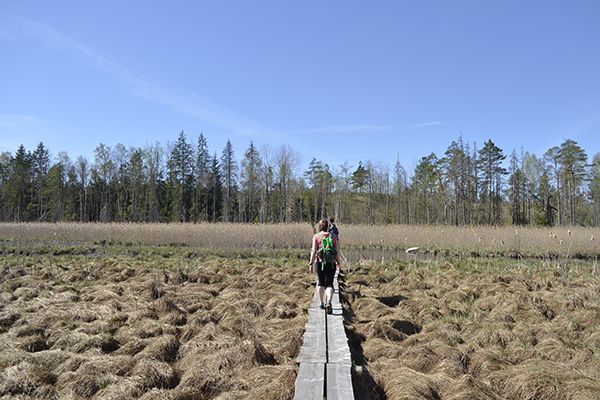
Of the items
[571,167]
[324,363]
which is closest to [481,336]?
[324,363]

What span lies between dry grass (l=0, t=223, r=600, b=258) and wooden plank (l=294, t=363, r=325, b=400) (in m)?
14.7

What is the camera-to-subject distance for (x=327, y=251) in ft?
22.4

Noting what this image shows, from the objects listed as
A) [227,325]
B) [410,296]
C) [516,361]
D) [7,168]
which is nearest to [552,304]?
[410,296]

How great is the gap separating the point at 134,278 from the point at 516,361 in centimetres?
906

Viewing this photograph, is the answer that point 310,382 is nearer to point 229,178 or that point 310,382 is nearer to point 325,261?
point 325,261

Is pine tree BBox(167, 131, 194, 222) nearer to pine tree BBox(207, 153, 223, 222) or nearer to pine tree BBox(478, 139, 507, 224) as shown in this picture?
pine tree BBox(207, 153, 223, 222)

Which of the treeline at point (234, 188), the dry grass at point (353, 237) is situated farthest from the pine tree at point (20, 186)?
the dry grass at point (353, 237)

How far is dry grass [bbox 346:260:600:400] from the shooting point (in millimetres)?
4273

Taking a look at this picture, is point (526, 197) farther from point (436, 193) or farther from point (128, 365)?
point (128, 365)

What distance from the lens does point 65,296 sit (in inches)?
320

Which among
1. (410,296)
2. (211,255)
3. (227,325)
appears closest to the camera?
(227,325)

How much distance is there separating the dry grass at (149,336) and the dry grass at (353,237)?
9.84 metres

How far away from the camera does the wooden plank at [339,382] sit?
143 inches

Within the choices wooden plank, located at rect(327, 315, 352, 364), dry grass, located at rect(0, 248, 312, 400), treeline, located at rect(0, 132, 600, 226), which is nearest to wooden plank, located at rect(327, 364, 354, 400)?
wooden plank, located at rect(327, 315, 352, 364)
